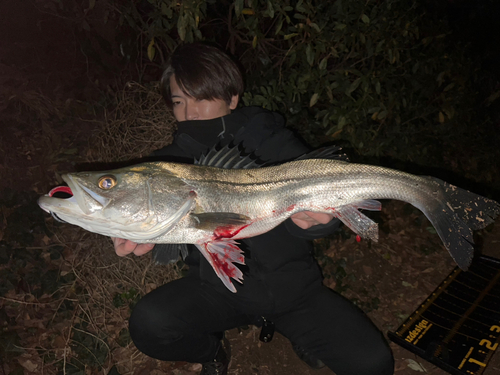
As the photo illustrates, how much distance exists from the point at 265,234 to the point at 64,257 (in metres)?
2.55

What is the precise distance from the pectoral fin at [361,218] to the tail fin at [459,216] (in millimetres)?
327

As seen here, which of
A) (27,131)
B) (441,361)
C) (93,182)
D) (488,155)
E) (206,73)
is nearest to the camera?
(93,182)

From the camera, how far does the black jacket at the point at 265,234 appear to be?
251 centimetres

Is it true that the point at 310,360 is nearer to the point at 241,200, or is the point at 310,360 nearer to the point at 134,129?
the point at 241,200

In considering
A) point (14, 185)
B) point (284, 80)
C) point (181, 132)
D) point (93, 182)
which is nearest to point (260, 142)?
point (181, 132)

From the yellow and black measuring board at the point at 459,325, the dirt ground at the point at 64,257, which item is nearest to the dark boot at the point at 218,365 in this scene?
the dirt ground at the point at 64,257

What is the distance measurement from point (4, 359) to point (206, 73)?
331 cm

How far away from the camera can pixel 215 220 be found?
189 centimetres

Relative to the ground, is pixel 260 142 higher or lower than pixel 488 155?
higher

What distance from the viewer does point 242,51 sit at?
4371 millimetres

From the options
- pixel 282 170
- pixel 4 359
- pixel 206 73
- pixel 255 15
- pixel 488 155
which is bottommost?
pixel 4 359

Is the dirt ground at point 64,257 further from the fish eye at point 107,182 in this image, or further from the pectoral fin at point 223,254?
the fish eye at point 107,182

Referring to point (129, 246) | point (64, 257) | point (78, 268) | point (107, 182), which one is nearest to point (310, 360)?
point (129, 246)

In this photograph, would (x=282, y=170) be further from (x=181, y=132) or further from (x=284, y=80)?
(x=284, y=80)
